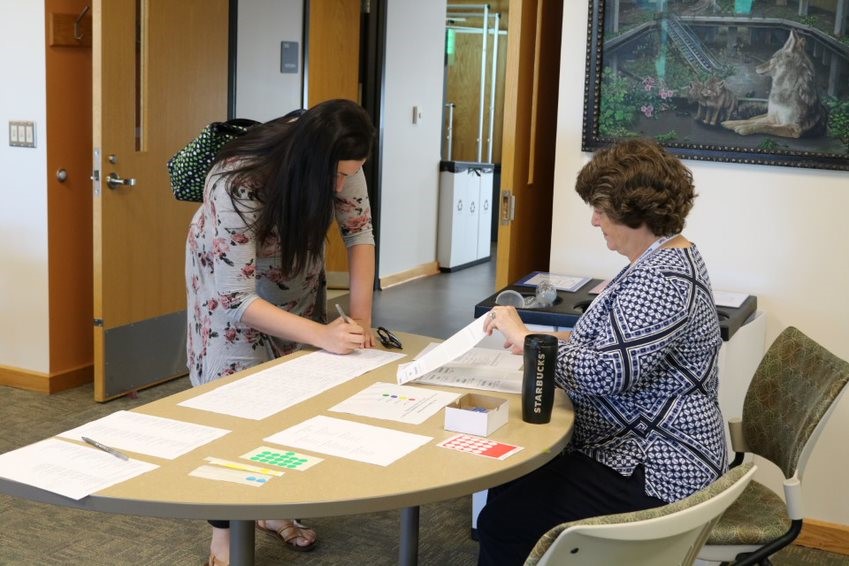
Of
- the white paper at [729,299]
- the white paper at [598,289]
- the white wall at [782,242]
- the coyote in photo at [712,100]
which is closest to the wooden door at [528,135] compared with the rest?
the white wall at [782,242]

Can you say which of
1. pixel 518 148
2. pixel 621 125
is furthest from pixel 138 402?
pixel 621 125

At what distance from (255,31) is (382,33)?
3.26 ft

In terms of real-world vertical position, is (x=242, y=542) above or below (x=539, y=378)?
below

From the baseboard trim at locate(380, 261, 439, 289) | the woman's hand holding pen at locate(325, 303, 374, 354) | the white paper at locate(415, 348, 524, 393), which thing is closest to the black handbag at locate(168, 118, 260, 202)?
the woman's hand holding pen at locate(325, 303, 374, 354)

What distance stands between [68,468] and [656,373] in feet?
3.50

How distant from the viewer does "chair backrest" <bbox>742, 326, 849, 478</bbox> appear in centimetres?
216

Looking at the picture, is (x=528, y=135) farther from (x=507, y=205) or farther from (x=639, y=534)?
(x=639, y=534)

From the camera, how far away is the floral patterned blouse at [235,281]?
225cm

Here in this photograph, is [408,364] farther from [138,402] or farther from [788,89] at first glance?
[138,402]

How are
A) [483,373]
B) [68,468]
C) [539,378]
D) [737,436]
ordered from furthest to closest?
[737,436]
[483,373]
[539,378]
[68,468]

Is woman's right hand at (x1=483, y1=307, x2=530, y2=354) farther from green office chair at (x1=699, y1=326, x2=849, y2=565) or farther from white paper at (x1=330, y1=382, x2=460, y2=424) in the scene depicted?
green office chair at (x1=699, y1=326, x2=849, y2=565)

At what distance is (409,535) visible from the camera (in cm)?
240

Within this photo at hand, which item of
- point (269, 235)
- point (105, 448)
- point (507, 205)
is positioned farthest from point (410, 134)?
point (105, 448)

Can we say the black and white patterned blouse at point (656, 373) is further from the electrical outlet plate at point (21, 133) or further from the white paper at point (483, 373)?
the electrical outlet plate at point (21, 133)
